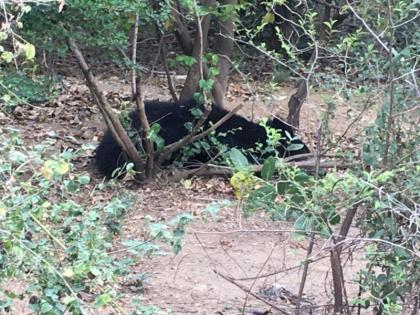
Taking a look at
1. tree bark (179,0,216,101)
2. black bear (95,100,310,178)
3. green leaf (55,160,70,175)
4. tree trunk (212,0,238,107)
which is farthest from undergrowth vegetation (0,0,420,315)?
tree trunk (212,0,238,107)

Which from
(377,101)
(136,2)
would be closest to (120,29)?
(136,2)

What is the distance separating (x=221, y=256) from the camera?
495 centimetres

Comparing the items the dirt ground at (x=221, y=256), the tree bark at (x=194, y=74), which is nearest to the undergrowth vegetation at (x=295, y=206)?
the dirt ground at (x=221, y=256)

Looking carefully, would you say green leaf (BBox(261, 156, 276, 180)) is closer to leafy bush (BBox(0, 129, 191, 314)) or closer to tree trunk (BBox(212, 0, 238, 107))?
leafy bush (BBox(0, 129, 191, 314))

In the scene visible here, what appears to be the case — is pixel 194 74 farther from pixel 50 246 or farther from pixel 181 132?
pixel 50 246

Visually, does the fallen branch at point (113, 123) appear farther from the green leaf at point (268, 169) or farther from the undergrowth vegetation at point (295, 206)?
the green leaf at point (268, 169)

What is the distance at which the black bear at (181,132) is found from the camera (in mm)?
6602

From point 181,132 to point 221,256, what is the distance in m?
2.11

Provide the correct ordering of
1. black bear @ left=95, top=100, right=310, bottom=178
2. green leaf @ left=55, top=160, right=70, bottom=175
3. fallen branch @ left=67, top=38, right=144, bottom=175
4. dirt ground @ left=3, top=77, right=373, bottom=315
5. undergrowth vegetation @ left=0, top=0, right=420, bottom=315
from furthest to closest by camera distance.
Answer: black bear @ left=95, top=100, right=310, bottom=178
fallen branch @ left=67, top=38, right=144, bottom=175
dirt ground @ left=3, top=77, right=373, bottom=315
undergrowth vegetation @ left=0, top=0, right=420, bottom=315
green leaf @ left=55, top=160, right=70, bottom=175

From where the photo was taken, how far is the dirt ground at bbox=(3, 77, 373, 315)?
402 cm

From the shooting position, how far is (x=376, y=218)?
3.18m

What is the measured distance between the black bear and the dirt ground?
280 mm

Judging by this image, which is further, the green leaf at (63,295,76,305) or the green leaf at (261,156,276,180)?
the green leaf at (261,156,276,180)

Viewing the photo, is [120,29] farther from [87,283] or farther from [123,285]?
[87,283]
